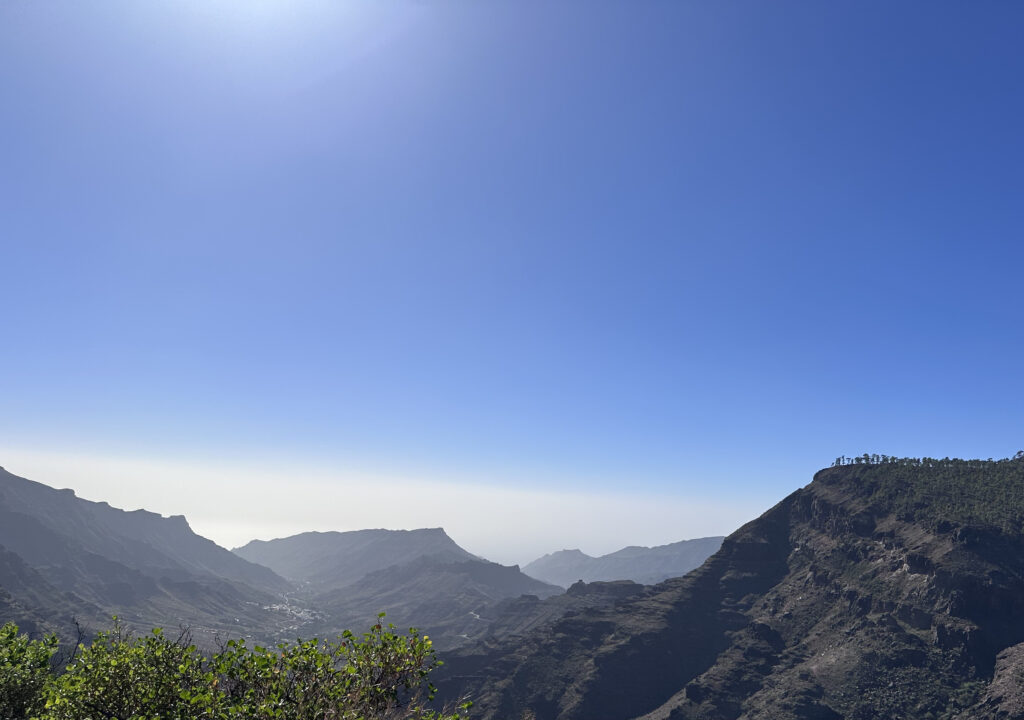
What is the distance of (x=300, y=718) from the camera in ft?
61.1

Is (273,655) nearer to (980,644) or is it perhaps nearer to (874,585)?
(980,644)

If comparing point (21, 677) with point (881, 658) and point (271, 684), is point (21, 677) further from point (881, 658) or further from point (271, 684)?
point (881, 658)

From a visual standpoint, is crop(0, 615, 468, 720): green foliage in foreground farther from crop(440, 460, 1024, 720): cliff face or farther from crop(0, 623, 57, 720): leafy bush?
crop(440, 460, 1024, 720): cliff face

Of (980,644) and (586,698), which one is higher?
(980,644)

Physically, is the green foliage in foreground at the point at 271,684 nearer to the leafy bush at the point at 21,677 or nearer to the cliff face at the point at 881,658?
the leafy bush at the point at 21,677

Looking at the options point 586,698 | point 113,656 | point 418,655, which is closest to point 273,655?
point 418,655

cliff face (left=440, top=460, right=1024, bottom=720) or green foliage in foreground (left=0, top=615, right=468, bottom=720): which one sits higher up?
green foliage in foreground (left=0, top=615, right=468, bottom=720)

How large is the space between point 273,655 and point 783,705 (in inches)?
7337

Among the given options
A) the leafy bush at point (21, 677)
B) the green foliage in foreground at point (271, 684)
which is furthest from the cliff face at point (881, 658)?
the leafy bush at point (21, 677)

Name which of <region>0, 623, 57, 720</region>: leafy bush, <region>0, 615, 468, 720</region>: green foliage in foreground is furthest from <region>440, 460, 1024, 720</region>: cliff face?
<region>0, 623, 57, 720</region>: leafy bush

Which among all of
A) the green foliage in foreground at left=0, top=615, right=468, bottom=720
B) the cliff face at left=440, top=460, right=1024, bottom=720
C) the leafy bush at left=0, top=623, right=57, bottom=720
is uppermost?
the green foliage in foreground at left=0, top=615, right=468, bottom=720

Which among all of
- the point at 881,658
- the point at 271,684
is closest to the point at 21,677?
the point at 271,684

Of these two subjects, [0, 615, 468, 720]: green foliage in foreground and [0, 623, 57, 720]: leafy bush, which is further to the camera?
[0, 623, 57, 720]: leafy bush

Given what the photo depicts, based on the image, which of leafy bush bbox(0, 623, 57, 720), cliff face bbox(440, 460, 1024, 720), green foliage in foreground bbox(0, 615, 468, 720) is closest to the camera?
green foliage in foreground bbox(0, 615, 468, 720)
